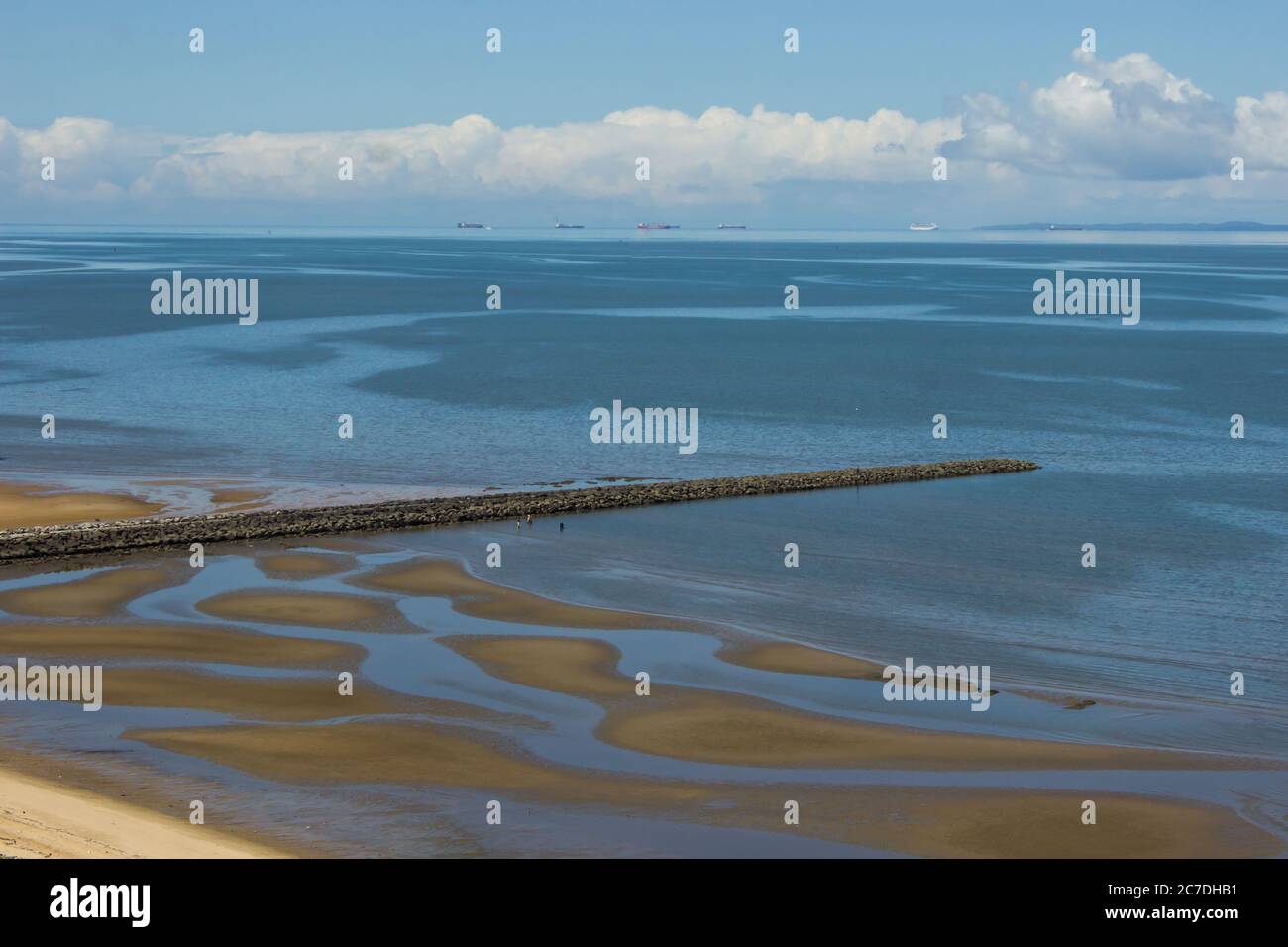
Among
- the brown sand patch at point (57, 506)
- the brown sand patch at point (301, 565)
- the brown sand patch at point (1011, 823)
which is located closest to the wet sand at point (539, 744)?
the brown sand patch at point (1011, 823)

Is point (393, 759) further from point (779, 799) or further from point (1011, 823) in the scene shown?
point (1011, 823)

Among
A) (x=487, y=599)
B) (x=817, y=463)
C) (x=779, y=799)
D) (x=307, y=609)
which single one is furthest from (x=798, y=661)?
(x=817, y=463)

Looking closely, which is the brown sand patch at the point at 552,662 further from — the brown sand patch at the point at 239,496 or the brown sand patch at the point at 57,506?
the brown sand patch at the point at 57,506

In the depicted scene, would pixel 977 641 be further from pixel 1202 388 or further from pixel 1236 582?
pixel 1202 388

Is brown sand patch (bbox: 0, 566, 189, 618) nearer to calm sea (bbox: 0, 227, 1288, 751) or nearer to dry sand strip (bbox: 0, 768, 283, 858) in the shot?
calm sea (bbox: 0, 227, 1288, 751)
